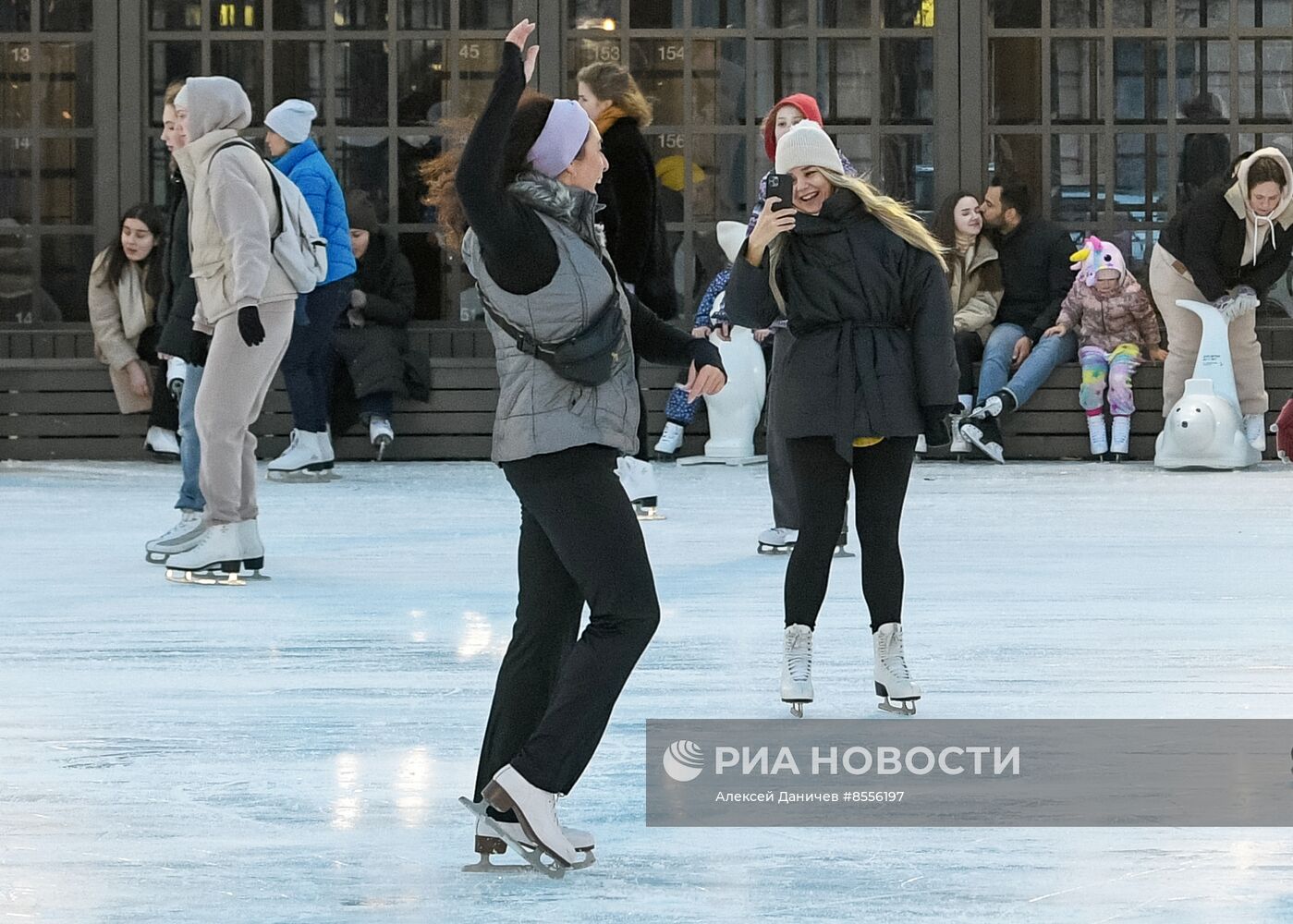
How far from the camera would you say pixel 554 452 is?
3.57 meters

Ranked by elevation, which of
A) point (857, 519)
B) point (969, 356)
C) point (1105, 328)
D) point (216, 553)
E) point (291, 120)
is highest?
point (291, 120)

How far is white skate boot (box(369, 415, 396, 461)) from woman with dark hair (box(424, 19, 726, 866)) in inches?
331

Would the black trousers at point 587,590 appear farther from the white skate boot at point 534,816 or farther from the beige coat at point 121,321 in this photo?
the beige coat at point 121,321

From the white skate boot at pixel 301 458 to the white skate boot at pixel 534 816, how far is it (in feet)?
24.5

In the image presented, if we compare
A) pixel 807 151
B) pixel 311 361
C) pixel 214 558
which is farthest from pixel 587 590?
pixel 311 361

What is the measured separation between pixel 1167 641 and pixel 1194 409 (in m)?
5.78

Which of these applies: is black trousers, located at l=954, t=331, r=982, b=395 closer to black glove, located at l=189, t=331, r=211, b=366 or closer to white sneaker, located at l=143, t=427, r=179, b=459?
white sneaker, located at l=143, t=427, r=179, b=459

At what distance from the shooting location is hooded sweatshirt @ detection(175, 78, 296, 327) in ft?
22.5

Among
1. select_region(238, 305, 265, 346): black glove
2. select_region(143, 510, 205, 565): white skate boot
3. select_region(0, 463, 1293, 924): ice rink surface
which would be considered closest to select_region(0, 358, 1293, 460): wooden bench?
select_region(0, 463, 1293, 924): ice rink surface

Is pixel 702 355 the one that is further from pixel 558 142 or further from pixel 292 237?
pixel 292 237

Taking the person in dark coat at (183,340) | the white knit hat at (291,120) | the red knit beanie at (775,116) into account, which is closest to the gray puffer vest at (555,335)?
the red knit beanie at (775,116)

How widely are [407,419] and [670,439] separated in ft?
4.73

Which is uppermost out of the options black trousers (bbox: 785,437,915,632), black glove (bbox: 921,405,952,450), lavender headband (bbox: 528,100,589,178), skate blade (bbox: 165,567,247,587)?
lavender headband (bbox: 528,100,589,178)

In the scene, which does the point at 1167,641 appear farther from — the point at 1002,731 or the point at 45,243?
the point at 45,243
